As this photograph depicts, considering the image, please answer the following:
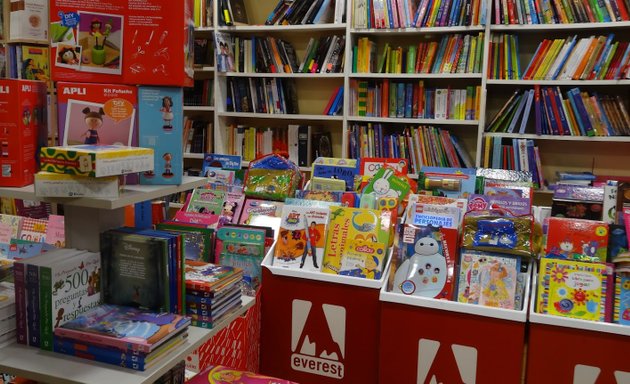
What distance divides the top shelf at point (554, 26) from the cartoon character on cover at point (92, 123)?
2786mm

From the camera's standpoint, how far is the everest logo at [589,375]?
1.91m

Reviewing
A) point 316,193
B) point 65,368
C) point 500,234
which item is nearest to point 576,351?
point 500,234

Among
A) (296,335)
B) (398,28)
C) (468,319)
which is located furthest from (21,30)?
(468,319)

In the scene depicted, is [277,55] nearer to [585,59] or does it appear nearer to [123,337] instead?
[585,59]

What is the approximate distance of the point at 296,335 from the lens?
234 centimetres

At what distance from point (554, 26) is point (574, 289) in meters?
2.03

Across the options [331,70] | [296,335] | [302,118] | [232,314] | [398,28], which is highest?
[398,28]

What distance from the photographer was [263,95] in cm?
428

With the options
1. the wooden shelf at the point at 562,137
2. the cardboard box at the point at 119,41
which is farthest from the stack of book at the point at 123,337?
the wooden shelf at the point at 562,137

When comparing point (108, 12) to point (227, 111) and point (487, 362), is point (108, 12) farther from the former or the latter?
point (227, 111)

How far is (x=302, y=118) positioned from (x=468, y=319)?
2.40 m

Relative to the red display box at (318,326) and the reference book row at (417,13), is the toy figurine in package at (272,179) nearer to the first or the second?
the red display box at (318,326)

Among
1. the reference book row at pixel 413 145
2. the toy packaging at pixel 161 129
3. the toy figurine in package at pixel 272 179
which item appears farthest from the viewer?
the reference book row at pixel 413 145

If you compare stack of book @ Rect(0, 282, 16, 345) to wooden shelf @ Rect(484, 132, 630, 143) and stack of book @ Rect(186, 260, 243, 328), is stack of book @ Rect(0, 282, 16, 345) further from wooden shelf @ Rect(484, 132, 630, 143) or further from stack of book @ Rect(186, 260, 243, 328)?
wooden shelf @ Rect(484, 132, 630, 143)
